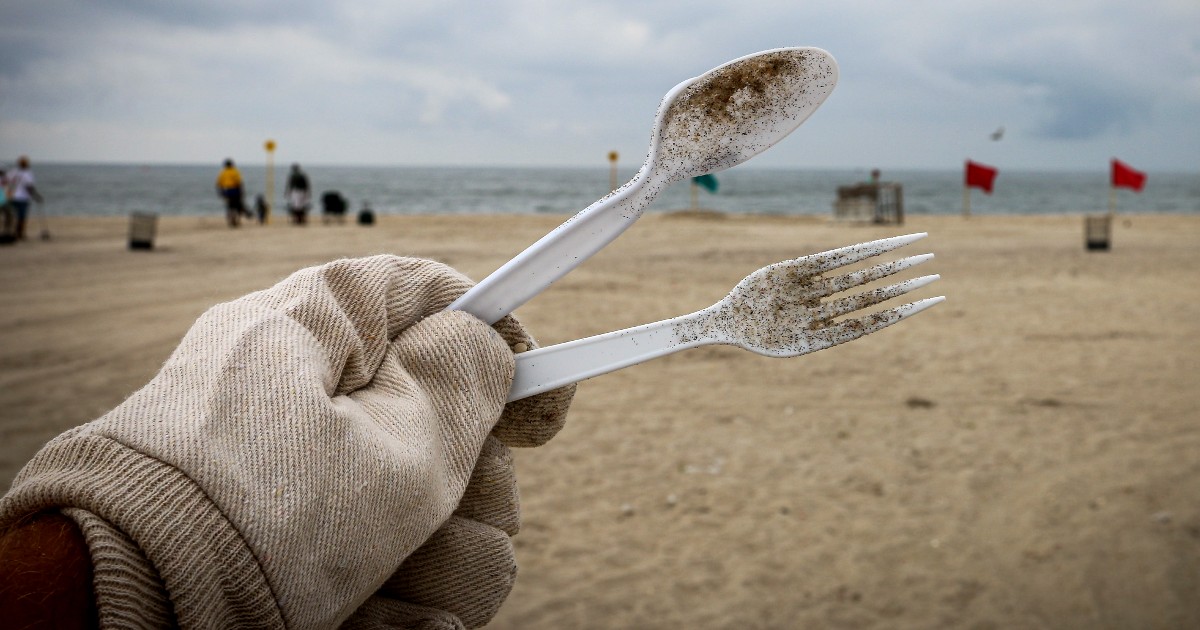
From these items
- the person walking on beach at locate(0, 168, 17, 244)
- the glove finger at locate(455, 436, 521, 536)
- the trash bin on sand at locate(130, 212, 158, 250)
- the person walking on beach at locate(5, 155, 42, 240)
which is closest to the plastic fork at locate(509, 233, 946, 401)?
the glove finger at locate(455, 436, 521, 536)

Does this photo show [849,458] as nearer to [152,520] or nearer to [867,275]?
[867,275]

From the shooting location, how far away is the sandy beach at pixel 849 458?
12.6 ft

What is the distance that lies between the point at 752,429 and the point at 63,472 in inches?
213

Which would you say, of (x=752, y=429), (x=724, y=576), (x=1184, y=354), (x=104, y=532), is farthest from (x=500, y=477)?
(x=1184, y=354)

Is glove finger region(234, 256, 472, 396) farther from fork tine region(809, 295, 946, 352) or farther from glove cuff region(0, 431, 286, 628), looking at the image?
fork tine region(809, 295, 946, 352)

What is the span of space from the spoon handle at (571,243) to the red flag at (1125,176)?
26045 mm

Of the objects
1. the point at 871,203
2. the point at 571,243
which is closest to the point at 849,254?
the point at 571,243

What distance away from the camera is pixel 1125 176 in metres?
23.3

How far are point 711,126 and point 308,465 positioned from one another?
21.3 inches

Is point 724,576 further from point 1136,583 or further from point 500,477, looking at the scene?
point 500,477

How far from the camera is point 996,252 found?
1506 cm

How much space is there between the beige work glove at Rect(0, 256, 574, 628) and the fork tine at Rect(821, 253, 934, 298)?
0.34 meters

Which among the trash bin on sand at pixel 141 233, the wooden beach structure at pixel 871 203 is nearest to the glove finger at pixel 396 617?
the trash bin on sand at pixel 141 233

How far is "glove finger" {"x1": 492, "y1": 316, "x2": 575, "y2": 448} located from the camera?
3.39ft
